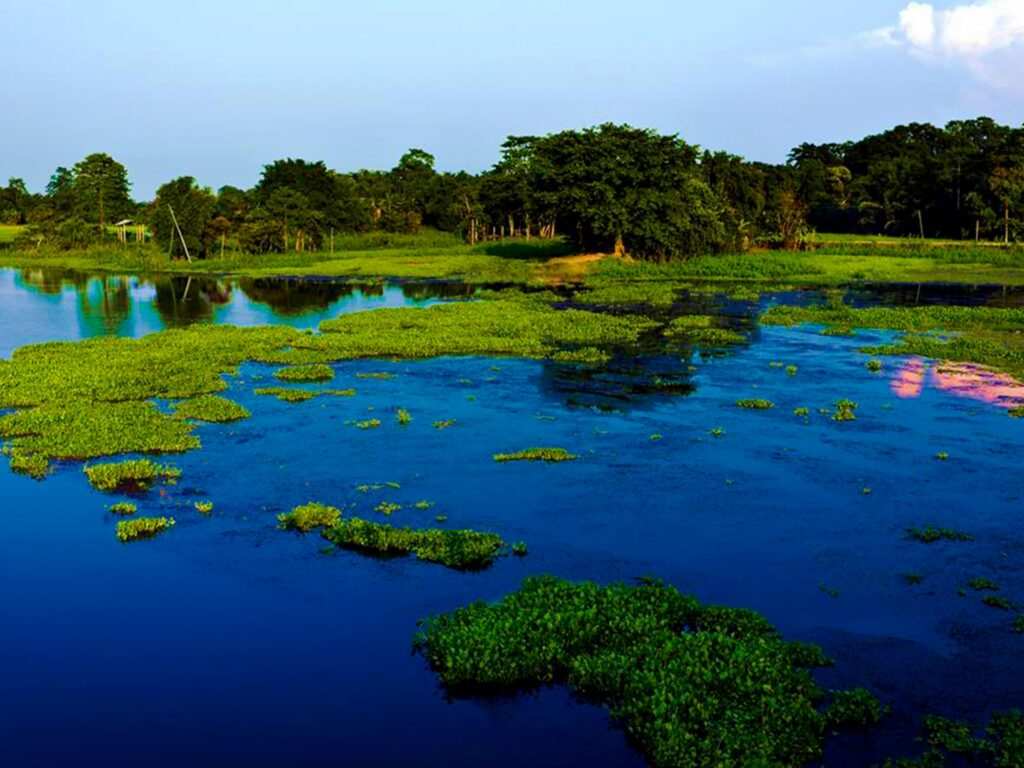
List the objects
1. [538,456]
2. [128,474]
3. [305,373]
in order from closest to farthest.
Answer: [128,474] → [538,456] → [305,373]

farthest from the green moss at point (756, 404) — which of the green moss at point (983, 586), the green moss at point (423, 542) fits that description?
the green moss at point (423, 542)

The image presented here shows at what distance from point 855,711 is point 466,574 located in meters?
8.10

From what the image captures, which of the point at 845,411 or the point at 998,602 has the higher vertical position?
the point at 845,411

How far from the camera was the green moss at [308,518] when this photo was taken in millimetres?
21016

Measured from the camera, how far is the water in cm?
1362

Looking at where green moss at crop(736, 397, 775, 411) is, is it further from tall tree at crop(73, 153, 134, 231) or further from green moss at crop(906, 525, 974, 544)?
tall tree at crop(73, 153, 134, 231)

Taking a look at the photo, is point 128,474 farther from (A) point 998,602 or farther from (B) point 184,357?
(A) point 998,602

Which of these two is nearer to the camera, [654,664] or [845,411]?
[654,664]

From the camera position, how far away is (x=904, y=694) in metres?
14.1

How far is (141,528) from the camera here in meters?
20.7

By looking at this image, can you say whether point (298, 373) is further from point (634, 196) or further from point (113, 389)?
point (634, 196)

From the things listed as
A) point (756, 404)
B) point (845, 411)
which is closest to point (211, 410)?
point (756, 404)

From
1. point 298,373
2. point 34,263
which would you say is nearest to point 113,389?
point 298,373

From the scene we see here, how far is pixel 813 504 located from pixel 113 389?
1002 inches
